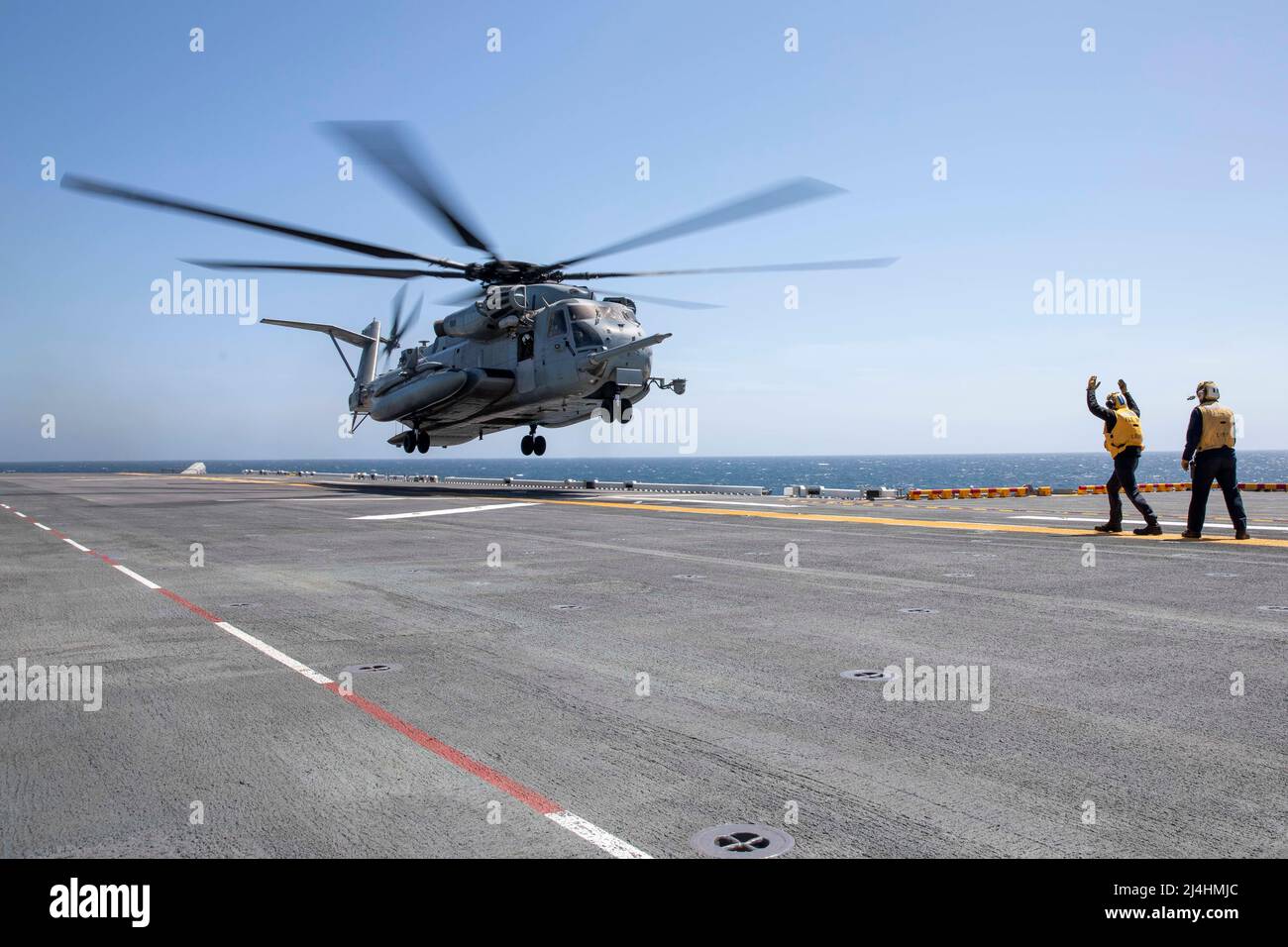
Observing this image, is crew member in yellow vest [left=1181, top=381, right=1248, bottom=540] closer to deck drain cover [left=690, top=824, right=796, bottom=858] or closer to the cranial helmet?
the cranial helmet

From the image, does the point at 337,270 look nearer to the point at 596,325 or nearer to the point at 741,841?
the point at 596,325

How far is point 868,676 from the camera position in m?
6.25

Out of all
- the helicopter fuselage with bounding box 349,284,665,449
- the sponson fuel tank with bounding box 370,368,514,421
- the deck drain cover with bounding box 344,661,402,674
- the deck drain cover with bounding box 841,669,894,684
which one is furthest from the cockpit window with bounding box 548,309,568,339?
the deck drain cover with bounding box 841,669,894,684

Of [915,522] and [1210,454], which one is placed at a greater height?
[1210,454]

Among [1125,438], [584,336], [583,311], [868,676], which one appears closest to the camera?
[868,676]

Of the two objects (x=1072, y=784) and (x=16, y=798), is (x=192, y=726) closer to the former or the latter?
(x=16, y=798)

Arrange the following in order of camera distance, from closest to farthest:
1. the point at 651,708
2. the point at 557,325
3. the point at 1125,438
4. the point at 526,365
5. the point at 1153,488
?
the point at 651,708 → the point at 1125,438 → the point at 557,325 → the point at 526,365 → the point at 1153,488

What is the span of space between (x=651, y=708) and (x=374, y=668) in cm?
232

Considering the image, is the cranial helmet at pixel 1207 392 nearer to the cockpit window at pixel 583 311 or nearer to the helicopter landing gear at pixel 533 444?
the cockpit window at pixel 583 311

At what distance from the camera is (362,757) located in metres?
4.72

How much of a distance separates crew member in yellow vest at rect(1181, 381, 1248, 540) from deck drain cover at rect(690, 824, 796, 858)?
12.2 m

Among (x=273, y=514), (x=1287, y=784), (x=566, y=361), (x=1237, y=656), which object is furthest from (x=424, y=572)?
(x=566, y=361)

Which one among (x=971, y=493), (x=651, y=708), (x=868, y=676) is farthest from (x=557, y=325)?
(x=651, y=708)

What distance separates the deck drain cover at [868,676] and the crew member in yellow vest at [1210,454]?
9.57 m
